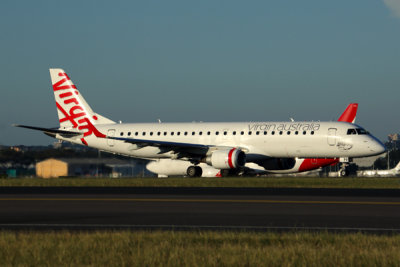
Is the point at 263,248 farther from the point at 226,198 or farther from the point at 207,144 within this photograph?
the point at 207,144

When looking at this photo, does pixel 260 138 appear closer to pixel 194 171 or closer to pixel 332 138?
pixel 332 138

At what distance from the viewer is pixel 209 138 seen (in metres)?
→ 50.7

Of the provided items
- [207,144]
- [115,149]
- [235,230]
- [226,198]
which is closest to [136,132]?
[115,149]

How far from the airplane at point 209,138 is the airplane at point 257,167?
0.50 metres

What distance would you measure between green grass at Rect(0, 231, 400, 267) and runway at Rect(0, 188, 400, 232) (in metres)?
2.15

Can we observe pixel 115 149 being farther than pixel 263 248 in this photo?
Yes

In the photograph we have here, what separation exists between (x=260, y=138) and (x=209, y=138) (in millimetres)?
3983

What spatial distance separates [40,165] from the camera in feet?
175

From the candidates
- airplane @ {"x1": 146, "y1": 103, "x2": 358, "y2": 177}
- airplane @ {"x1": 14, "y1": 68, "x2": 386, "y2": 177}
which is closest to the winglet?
airplane @ {"x1": 146, "y1": 103, "x2": 358, "y2": 177}

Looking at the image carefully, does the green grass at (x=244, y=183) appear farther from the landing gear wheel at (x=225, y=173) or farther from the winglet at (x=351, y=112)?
the winglet at (x=351, y=112)

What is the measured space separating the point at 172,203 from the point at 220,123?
28.9 metres

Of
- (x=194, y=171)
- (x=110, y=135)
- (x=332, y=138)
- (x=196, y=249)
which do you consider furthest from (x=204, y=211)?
(x=110, y=135)

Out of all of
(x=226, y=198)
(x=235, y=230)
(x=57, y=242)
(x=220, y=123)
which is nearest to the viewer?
(x=57, y=242)

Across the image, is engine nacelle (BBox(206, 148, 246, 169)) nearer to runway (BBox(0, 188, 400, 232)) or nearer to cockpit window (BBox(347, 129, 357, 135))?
cockpit window (BBox(347, 129, 357, 135))
